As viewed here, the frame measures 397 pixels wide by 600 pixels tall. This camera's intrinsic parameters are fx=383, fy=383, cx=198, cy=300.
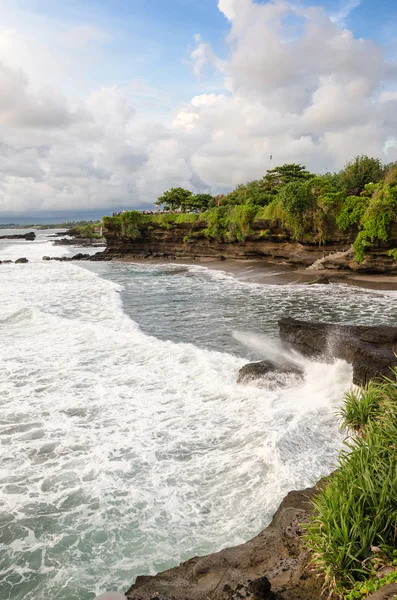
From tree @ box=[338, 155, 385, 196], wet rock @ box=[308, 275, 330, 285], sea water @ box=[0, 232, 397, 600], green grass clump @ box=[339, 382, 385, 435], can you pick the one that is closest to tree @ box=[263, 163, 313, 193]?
tree @ box=[338, 155, 385, 196]

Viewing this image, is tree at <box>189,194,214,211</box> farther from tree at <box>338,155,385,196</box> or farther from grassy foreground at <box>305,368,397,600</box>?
grassy foreground at <box>305,368,397,600</box>

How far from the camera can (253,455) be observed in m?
7.75

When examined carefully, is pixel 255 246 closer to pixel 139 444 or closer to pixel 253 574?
pixel 139 444

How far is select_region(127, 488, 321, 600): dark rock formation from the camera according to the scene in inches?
155

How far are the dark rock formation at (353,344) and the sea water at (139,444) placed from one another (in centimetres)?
52

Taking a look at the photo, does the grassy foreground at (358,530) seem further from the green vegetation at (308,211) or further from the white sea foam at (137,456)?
the green vegetation at (308,211)

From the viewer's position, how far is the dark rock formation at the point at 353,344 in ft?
31.8

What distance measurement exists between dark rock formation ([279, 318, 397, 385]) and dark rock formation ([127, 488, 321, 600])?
4756 millimetres

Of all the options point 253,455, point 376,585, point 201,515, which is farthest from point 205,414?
point 376,585

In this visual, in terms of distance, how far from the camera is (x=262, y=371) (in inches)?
440

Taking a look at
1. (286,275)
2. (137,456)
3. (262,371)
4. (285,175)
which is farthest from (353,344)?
(285,175)

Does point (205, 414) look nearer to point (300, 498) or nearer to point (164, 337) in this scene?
point (300, 498)

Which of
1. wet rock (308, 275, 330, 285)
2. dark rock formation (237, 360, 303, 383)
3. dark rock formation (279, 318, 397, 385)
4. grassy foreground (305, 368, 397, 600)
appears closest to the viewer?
grassy foreground (305, 368, 397, 600)

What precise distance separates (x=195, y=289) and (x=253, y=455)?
20.5m
